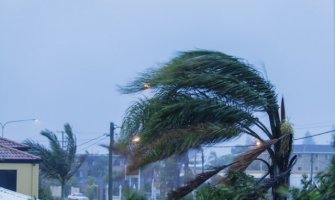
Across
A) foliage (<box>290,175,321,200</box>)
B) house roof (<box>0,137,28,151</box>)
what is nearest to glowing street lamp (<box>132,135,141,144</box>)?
foliage (<box>290,175,321,200</box>)

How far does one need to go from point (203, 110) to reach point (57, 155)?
68.8 feet

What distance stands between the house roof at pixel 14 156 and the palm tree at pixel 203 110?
18188 millimetres

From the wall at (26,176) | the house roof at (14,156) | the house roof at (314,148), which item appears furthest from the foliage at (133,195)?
the wall at (26,176)

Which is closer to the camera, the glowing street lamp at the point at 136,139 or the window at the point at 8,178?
the glowing street lamp at the point at 136,139

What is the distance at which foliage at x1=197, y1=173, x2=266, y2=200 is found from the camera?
571cm

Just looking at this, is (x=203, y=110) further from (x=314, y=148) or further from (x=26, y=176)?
(x=314, y=148)

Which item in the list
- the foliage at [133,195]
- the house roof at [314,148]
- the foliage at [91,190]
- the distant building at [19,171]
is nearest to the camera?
the foliage at [133,195]

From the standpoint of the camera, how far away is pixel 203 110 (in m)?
6.38

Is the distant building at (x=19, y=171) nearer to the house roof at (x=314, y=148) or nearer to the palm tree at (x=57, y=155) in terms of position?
the palm tree at (x=57, y=155)

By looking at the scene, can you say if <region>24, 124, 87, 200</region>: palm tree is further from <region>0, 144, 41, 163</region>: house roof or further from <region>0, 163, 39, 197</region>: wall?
<region>0, 163, 39, 197</region>: wall

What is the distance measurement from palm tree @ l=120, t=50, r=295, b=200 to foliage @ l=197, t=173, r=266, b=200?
0.95ft

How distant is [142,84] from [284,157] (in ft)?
5.34

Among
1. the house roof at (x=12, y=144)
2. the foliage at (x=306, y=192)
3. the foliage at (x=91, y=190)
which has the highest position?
the house roof at (x=12, y=144)

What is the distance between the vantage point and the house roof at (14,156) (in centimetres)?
2392
